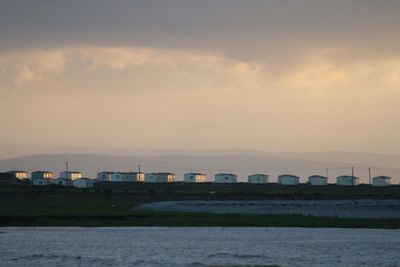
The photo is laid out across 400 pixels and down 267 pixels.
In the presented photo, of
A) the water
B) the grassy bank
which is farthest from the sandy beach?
the water

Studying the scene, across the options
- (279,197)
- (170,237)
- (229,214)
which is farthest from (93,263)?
(279,197)

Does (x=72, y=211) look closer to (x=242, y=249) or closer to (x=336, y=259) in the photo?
(x=242, y=249)

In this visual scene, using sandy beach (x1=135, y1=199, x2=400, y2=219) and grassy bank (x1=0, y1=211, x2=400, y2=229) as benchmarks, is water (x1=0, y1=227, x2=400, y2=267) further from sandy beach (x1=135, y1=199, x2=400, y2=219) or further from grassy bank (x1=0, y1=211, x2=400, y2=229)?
sandy beach (x1=135, y1=199, x2=400, y2=219)

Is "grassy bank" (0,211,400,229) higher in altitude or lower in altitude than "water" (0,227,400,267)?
higher

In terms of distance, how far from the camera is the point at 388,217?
301 feet

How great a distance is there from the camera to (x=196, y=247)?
5756 cm

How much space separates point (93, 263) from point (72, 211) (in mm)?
40494

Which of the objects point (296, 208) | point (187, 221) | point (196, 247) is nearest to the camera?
point (196, 247)

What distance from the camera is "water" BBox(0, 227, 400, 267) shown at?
4978 cm

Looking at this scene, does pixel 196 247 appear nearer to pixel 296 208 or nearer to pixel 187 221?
pixel 187 221

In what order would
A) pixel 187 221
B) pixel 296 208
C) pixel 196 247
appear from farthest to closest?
pixel 296 208
pixel 187 221
pixel 196 247

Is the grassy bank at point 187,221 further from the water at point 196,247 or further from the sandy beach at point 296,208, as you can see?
the sandy beach at point 296,208

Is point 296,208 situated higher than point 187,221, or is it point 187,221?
point 296,208

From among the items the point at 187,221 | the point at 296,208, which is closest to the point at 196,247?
the point at 187,221
